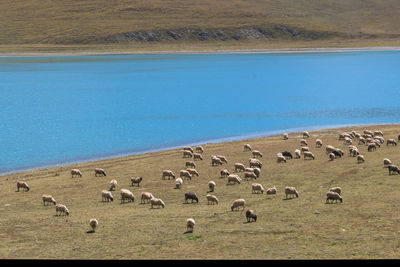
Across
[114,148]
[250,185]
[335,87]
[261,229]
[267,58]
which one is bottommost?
[261,229]

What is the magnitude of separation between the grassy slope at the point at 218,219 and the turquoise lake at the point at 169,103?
43.9ft

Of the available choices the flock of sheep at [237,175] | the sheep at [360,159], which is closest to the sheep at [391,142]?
the flock of sheep at [237,175]

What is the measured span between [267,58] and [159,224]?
139514 millimetres

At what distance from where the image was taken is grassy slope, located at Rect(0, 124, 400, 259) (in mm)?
14680

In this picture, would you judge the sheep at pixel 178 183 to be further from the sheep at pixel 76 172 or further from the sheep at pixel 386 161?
the sheep at pixel 386 161

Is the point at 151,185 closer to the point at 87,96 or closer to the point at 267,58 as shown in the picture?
the point at 87,96

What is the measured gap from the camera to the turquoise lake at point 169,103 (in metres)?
46.0

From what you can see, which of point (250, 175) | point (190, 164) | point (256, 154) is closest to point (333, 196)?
point (250, 175)

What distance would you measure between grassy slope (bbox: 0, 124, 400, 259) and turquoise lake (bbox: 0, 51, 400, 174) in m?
13.4

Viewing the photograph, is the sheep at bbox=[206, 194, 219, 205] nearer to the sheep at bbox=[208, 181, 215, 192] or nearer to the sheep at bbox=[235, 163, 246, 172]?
the sheep at bbox=[208, 181, 215, 192]

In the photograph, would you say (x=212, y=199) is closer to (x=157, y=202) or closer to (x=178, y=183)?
(x=157, y=202)

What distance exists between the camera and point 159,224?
17.9 m
